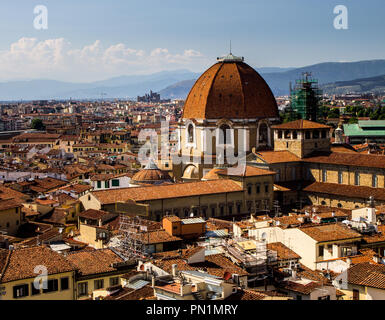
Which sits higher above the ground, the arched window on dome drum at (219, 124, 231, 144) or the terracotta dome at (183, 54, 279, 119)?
the terracotta dome at (183, 54, 279, 119)

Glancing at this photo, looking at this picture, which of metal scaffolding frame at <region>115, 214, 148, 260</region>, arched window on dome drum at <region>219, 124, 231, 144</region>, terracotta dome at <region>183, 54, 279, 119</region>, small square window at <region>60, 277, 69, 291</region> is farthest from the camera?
terracotta dome at <region>183, 54, 279, 119</region>

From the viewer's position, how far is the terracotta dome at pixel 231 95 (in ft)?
146

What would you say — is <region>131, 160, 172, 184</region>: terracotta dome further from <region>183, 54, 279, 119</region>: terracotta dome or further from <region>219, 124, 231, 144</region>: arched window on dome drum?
<region>183, 54, 279, 119</region>: terracotta dome

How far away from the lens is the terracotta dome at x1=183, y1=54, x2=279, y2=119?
1751 inches

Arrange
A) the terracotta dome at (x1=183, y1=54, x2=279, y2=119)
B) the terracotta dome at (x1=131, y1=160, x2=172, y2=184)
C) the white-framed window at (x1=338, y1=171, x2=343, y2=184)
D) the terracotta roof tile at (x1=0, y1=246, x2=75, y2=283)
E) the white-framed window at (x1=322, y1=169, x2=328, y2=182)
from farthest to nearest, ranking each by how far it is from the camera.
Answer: the terracotta dome at (x1=183, y1=54, x2=279, y2=119), the terracotta dome at (x1=131, y1=160, x2=172, y2=184), the white-framed window at (x1=322, y1=169, x2=328, y2=182), the white-framed window at (x1=338, y1=171, x2=343, y2=184), the terracotta roof tile at (x1=0, y1=246, x2=75, y2=283)

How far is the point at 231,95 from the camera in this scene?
44.8m

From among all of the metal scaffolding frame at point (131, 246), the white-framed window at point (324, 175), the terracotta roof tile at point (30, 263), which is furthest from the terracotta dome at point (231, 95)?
the terracotta roof tile at point (30, 263)

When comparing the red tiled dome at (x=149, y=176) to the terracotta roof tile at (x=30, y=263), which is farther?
the red tiled dome at (x=149, y=176)

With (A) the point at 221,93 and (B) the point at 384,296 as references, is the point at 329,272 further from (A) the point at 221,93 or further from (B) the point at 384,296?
(A) the point at 221,93

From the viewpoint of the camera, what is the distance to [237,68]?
45656mm

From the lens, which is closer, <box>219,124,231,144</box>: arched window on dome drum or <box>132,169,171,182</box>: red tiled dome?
<box>132,169,171,182</box>: red tiled dome

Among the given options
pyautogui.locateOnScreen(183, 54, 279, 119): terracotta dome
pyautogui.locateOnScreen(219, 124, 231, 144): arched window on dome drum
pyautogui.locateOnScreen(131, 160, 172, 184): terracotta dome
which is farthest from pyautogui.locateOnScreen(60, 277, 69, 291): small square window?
pyautogui.locateOnScreen(183, 54, 279, 119): terracotta dome

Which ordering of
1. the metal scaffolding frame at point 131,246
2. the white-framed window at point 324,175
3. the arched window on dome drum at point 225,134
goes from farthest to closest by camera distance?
the arched window on dome drum at point 225,134 → the white-framed window at point 324,175 → the metal scaffolding frame at point 131,246

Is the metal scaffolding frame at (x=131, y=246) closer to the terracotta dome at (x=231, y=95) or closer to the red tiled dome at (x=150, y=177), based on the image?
the red tiled dome at (x=150, y=177)
